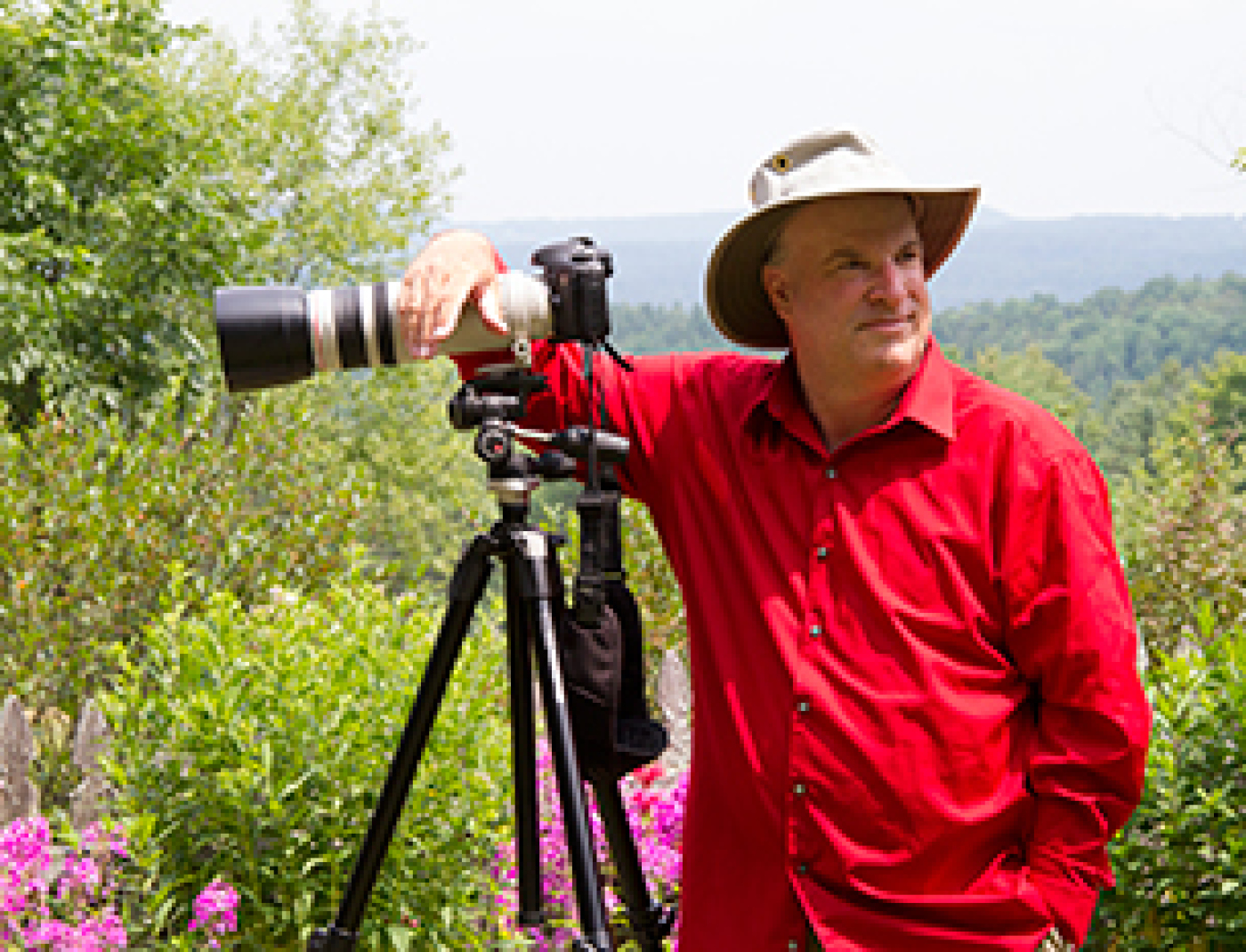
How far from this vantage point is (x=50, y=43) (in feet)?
31.6

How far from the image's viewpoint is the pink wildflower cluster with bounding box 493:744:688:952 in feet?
11.2

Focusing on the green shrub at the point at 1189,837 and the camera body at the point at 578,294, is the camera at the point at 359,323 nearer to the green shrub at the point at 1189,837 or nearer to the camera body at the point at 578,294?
the camera body at the point at 578,294

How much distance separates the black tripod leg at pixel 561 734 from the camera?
5.97 feet

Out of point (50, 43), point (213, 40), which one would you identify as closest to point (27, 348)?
point (50, 43)

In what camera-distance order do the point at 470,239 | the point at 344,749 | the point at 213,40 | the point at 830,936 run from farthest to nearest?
the point at 213,40 < the point at 344,749 < the point at 470,239 < the point at 830,936

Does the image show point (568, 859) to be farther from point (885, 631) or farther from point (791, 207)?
point (791, 207)

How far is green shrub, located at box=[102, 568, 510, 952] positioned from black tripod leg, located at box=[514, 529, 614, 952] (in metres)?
1.42

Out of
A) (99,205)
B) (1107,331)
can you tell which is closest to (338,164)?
(99,205)

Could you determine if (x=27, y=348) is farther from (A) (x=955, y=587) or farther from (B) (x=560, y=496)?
(B) (x=560, y=496)

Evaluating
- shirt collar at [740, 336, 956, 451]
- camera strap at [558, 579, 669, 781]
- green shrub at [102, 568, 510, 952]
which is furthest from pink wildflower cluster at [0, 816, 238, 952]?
shirt collar at [740, 336, 956, 451]

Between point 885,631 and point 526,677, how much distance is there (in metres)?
0.55

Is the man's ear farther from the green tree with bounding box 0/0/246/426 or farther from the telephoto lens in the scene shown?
the green tree with bounding box 0/0/246/426

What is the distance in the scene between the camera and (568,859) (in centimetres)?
336

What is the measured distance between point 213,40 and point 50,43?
40.5ft
